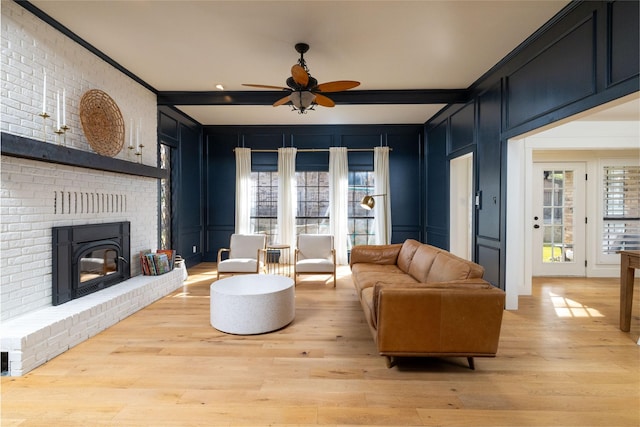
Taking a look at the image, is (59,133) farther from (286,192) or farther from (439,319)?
(286,192)

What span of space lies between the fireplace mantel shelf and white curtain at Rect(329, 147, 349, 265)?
3.57m

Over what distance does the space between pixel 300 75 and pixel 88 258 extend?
2.95 meters

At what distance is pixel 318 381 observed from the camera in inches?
88.2

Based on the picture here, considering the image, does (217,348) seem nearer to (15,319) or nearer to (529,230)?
(15,319)

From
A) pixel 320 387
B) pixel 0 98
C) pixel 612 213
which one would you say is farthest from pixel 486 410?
pixel 612 213

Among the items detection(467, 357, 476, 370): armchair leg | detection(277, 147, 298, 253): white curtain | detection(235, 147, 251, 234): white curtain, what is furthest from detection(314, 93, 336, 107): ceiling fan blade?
detection(235, 147, 251, 234): white curtain

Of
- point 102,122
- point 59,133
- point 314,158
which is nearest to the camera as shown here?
point 59,133

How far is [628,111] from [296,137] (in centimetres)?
526

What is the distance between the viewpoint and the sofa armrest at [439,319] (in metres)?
2.23

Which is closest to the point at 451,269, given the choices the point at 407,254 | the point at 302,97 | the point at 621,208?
the point at 407,254

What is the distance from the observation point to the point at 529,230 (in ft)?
14.8

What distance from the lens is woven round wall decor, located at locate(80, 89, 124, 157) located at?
337 centimetres

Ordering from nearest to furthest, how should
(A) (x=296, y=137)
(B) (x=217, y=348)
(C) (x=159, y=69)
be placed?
(B) (x=217, y=348) → (C) (x=159, y=69) → (A) (x=296, y=137)

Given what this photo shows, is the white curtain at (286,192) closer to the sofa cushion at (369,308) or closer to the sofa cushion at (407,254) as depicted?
the sofa cushion at (407,254)
